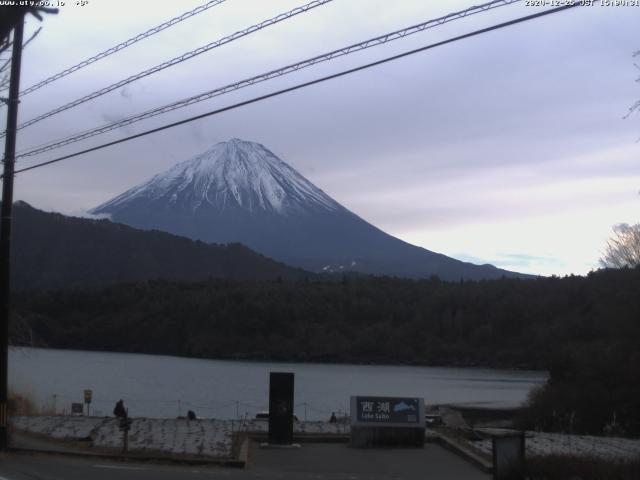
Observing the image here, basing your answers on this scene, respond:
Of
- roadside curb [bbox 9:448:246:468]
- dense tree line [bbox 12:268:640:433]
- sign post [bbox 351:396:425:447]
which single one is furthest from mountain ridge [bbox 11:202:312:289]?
roadside curb [bbox 9:448:246:468]

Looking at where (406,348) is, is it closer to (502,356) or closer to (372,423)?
(502,356)

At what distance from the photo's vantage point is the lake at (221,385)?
50750mm

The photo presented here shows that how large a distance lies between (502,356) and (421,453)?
319 feet

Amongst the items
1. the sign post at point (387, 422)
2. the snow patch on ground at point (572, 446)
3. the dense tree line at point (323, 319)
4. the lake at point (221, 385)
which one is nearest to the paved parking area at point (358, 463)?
the sign post at point (387, 422)

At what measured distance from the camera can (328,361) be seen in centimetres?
12156

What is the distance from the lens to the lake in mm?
50750

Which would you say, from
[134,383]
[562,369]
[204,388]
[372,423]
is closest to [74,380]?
[134,383]

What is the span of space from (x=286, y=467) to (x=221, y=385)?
176ft

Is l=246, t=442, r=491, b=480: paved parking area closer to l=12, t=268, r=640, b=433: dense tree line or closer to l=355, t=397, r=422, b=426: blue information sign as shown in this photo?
l=355, t=397, r=422, b=426: blue information sign

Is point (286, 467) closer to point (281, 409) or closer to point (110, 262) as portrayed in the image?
point (281, 409)

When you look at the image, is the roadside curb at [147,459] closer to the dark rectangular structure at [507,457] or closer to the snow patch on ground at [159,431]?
the snow patch on ground at [159,431]

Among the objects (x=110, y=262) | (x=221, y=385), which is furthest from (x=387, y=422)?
(x=110, y=262)

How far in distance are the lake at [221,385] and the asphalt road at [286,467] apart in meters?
21.9

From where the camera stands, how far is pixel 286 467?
17719mm
